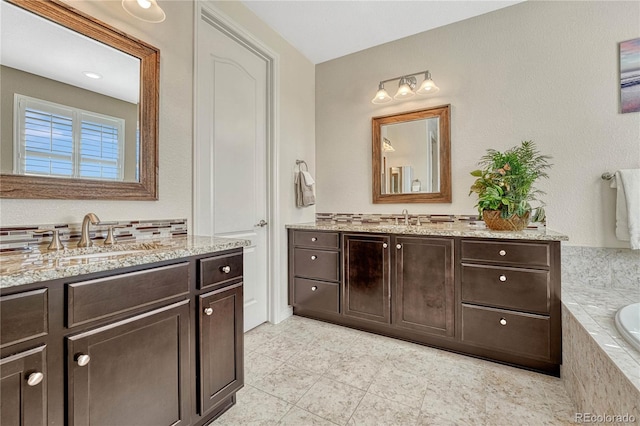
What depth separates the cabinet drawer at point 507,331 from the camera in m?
1.77

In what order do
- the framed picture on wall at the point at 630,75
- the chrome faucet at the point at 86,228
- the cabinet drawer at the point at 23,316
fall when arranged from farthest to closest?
the framed picture on wall at the point at 630,75 → the chrome faucet at the point at 86,228 → the cabinet drawer at the point at 23,316

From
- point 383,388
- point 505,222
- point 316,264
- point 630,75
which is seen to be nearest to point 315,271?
point 316,264

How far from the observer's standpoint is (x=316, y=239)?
2.59m

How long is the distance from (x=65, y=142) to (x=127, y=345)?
1013 millimetres

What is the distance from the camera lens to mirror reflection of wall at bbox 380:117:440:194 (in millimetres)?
2617

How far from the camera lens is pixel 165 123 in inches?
67.7

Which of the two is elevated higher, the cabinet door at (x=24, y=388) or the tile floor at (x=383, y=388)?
the cabinet door at (x=24, y=388)

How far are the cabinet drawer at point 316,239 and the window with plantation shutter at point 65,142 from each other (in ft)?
5.03

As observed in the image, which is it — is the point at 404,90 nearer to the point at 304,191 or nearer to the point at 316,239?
the point at 304,191

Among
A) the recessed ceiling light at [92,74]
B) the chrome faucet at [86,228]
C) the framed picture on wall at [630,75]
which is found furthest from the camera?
the framed picture on wall at [630,75]

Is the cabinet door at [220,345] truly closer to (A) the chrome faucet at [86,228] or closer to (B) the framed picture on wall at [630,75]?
(A) the chrome faucet at [86,228]

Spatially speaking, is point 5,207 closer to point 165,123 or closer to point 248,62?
point 165,123

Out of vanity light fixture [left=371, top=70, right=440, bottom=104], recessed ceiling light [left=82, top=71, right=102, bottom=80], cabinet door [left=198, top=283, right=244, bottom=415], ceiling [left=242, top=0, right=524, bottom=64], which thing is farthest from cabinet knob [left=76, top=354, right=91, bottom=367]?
vanity light fixture [left=371, top=70, right=440, bottom=104]

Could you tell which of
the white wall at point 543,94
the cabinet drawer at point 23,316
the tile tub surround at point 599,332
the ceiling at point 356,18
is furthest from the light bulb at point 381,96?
the cabinet drawer at point 23,316
